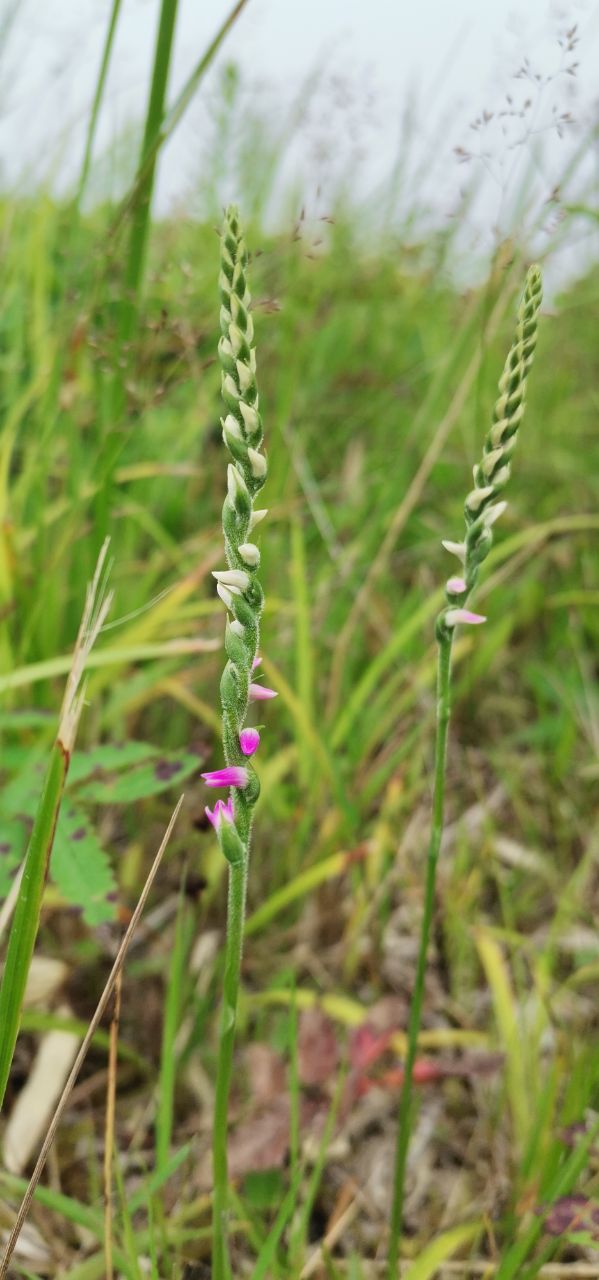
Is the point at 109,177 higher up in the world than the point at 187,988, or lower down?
higher up

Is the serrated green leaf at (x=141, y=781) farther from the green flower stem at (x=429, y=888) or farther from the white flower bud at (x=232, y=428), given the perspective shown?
the white flower bud at (x=232, y=428)

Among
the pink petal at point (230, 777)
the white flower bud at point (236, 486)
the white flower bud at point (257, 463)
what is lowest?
the pink petal at point (230, 777)

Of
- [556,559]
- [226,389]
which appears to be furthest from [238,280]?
[556,559]

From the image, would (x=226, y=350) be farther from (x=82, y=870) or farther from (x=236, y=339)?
(x=82, y=870)

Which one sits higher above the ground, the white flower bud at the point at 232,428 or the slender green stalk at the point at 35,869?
the white flower bud at the point at 232,428

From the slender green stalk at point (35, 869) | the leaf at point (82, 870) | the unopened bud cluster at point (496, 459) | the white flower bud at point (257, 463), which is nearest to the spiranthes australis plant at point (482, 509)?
the unopened bud cluster at point (496, 459)

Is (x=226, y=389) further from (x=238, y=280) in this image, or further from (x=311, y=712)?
(x=311, y=712)

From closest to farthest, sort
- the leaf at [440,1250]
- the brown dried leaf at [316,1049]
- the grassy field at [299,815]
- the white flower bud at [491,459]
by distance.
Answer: the white flower bud at [491,459]
the leaf at [440,1250]
the grassy field at [299,815]
the brown dried leaf at [316,1049]
